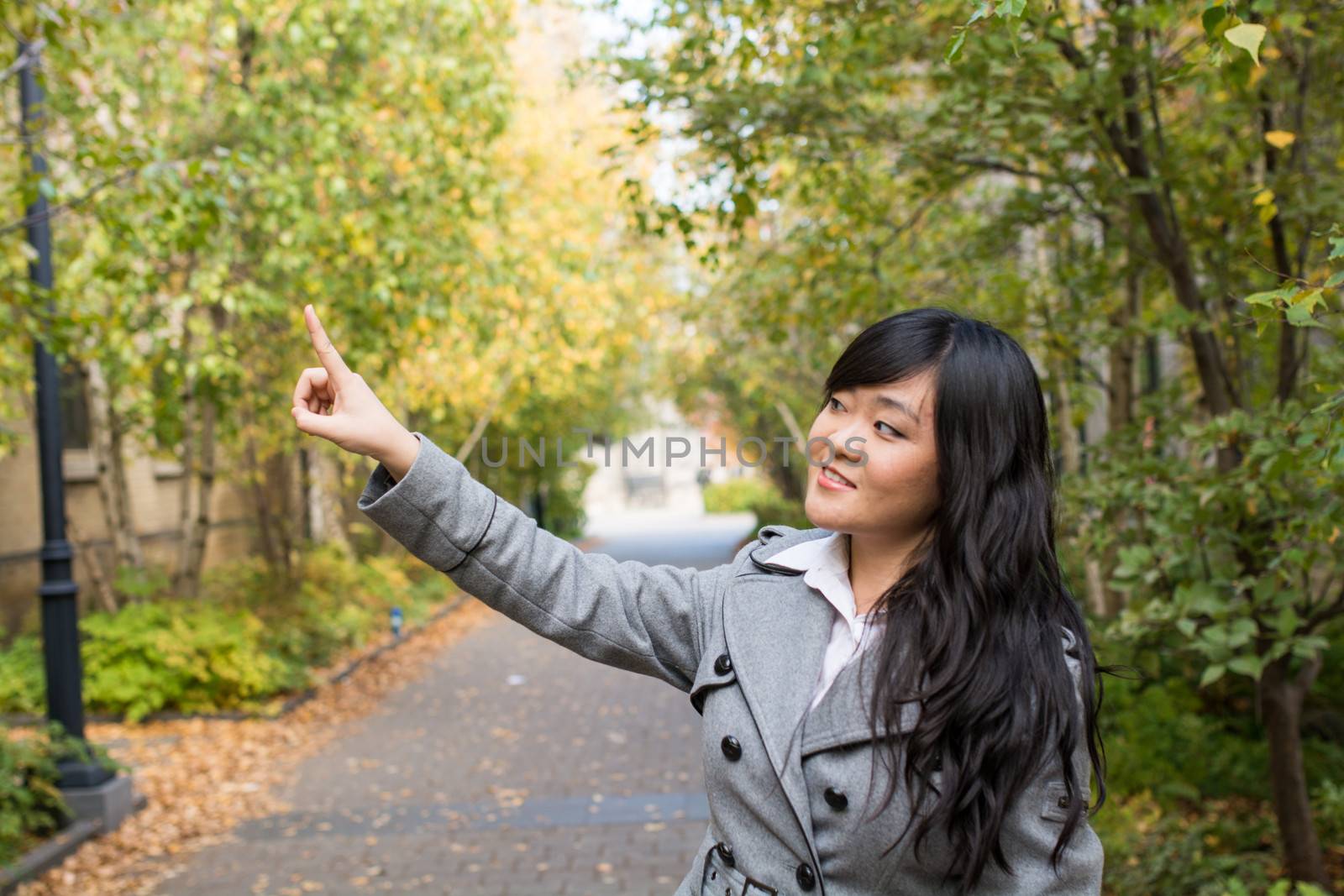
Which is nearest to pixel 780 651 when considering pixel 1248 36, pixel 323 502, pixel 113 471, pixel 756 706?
pixel 756 706

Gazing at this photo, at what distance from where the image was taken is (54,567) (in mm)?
6660

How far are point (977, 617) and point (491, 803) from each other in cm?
617

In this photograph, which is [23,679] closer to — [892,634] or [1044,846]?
[892,634]

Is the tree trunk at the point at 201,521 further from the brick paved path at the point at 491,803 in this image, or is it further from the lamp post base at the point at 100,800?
the lamp post base at the point at 100,800

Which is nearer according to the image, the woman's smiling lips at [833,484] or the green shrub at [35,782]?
the woman's smiling lips at [833,484]

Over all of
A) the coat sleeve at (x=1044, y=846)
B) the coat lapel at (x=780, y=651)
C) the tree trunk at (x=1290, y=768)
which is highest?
the coat lapel at (x=780, y=651)

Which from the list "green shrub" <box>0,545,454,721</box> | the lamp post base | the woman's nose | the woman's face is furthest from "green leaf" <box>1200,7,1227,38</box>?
"green shrub" <box>0,545,454,721</box>

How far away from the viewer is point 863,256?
6.48 metres

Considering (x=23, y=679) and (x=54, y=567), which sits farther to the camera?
(x=23, y=679)

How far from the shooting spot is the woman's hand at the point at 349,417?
173 centimetres

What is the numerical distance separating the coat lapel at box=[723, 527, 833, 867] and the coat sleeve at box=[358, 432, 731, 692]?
10cm

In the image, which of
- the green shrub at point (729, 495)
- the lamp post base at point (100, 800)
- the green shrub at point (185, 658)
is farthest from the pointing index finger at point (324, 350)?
the green shrub at point (729, 495)

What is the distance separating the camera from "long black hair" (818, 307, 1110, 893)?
172 centimetres

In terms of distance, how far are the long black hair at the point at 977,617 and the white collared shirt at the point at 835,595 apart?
47 millimetres
